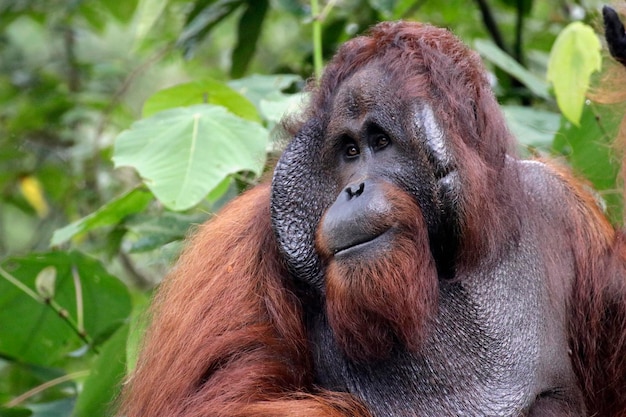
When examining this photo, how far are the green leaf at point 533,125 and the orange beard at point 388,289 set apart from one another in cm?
111

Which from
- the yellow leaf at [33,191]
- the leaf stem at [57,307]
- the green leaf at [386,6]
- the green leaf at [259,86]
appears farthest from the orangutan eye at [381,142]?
the yellow leaf at [33,191]

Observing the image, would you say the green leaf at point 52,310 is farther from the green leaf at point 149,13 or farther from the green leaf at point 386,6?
the green leaf at point 386,6

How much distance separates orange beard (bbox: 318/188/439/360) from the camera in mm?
2236

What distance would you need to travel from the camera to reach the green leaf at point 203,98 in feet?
11.0

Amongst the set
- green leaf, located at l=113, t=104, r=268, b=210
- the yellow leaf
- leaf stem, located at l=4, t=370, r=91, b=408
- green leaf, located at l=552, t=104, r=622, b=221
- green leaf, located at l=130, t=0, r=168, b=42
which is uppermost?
green leaf, located at l=130, t=0, r=168, b=42

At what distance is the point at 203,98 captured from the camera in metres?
3.41

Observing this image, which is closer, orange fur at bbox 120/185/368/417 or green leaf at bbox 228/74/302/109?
orange fur at bbox 120/185/368/417

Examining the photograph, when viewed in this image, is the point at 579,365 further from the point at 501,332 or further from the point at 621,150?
the point at 621,150

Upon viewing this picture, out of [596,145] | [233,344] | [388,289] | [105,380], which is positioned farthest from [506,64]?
[105,380]

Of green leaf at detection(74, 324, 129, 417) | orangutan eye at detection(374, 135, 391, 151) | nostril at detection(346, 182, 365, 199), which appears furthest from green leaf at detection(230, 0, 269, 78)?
nostril at detection(346, 182, 365, 199)

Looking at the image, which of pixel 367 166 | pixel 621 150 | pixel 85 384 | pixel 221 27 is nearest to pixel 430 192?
pixel 367 166

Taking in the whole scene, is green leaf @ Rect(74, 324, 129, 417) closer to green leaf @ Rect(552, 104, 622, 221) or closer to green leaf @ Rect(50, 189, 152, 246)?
green leaf @ Rect(50, 189, 152, 246)

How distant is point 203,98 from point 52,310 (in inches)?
37.5

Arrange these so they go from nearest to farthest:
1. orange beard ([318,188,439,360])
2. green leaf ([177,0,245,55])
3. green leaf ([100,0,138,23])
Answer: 1. orange beard ([318,188,439,360])
2. green leaf ([177,0,245,55])
3. green leaf ([100,0,138,23])
